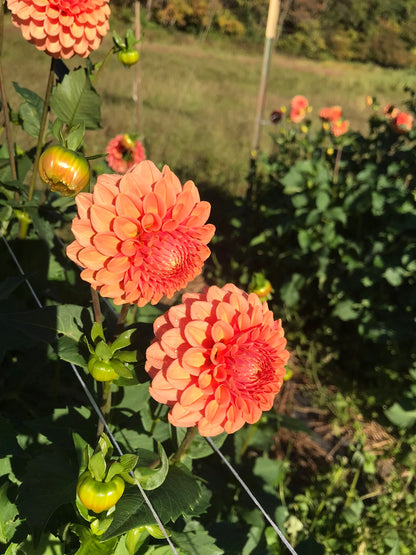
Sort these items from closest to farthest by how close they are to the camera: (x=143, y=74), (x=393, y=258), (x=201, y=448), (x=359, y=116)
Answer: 1. (x=201, y=448)
2. (x=393, y=258)
3. (x=143, y=74)
4. (x=359, y=116)

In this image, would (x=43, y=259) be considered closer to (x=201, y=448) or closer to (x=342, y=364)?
(x=201, y=448)

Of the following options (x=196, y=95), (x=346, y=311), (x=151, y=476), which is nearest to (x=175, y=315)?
(x=151, y=476)

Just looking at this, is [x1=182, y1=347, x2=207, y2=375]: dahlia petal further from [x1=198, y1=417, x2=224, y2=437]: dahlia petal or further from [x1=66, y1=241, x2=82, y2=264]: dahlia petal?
[x1=66, y1=241, x2=82, y2=264]: dahlia petal

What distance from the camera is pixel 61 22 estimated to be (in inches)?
40.8

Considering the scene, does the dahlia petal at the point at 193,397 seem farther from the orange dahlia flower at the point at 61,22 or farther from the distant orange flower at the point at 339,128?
the distant orange flower at the point at 339,128

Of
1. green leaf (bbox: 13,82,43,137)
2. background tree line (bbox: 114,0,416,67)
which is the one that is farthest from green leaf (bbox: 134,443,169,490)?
background tree line (bbox: 114,0,416,67)

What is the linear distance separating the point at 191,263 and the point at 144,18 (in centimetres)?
1469

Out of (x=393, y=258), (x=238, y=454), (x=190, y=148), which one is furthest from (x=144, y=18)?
(x=238, y=454)

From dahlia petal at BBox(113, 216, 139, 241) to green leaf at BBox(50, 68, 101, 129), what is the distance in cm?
65

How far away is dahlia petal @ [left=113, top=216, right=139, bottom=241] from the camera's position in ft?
2.07

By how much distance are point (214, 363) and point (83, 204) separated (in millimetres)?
279

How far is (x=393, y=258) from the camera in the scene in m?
2.31

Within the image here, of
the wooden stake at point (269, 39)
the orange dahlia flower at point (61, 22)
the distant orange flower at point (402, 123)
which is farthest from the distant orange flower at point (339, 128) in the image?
the orange dahlia flower at point (61, 22)

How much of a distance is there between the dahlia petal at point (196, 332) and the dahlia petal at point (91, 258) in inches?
5.8
